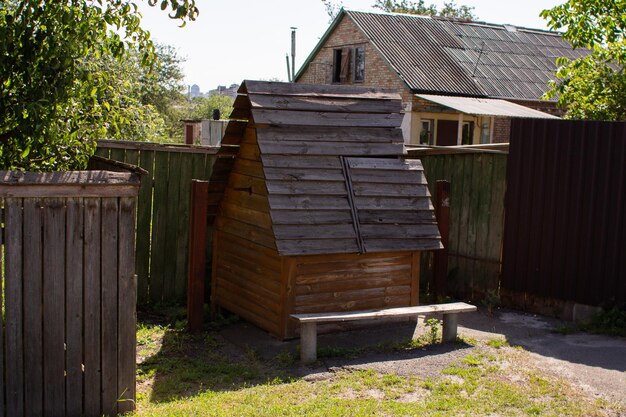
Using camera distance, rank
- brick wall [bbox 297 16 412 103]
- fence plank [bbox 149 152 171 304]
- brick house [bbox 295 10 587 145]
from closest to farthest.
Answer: fence plank [bbox 149 152 171 304], brick house [bbox 295 10 587 145], brick wall [bbox 297 16 412 103]

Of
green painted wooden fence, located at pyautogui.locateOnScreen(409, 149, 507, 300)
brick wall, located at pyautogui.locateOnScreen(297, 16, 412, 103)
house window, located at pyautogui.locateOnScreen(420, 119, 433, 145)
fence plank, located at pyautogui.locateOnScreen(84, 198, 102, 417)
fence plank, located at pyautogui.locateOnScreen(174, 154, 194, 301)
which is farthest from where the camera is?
brick wall, located at pyautogui.locateOnScreen(297, 16, 412, 103)

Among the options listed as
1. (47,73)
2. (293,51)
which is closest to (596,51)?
(47,73)

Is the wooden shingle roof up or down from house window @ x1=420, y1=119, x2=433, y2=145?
down

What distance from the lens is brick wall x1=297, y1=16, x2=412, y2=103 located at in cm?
2966

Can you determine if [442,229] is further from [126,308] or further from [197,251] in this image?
[126,308]

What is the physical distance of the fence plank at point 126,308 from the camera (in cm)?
586

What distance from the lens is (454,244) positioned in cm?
1076

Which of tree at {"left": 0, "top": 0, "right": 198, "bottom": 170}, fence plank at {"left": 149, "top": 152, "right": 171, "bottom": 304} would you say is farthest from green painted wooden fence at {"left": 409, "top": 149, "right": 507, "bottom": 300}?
tree at {"left": 0, "top": 0, "right": 198, "bottom": 170}

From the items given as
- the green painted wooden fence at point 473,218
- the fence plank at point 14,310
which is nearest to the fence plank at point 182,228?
the green painted wooden fence at point 473,218

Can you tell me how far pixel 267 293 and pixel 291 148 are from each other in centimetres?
160

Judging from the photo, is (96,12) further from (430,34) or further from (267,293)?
(430,34)

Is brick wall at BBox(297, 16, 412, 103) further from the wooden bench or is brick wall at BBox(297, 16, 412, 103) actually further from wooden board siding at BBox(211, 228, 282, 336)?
the wooden bench

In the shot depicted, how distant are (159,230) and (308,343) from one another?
11.1 ft

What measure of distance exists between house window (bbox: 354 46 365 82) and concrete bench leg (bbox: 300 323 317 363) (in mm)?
25285
